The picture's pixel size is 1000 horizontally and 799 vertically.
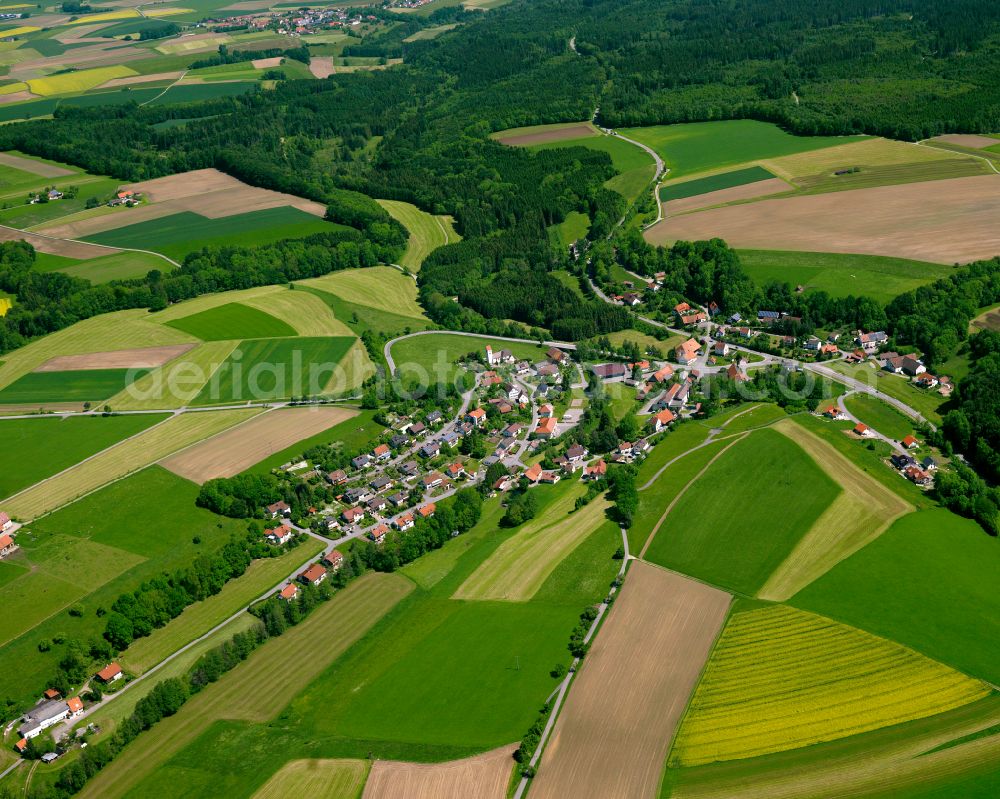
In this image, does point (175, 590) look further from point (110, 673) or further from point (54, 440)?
point (54, 440)

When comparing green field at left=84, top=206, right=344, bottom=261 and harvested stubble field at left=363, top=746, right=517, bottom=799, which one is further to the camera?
green field at left=84, top=206, right=344, bottom=261

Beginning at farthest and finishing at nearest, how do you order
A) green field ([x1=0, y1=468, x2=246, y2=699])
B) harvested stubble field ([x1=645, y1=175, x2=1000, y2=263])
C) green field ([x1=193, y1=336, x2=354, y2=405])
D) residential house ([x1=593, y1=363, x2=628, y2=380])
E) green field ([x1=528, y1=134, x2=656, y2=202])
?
1. green field ([x1=528, y1=134, x2=656, y2=202])
2. harvested stubble field ([x1=645, y1=175, x2=1000, y2=263])
3. green field ([x1=193, y1=336, x2=354, y2=405])
4. residential house ([x1=593, y1=363, x2=628, y2=380])
5. green field ([x1=0, y1=468, x2=246, y2=699])

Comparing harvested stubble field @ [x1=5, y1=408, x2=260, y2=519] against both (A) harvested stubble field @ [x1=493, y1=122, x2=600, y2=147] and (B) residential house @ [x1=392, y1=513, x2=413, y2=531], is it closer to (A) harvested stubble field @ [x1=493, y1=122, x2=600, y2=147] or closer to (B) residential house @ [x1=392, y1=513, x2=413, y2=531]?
(B) residential house @ [x1=392, y1=513, x2=413, y2=531]

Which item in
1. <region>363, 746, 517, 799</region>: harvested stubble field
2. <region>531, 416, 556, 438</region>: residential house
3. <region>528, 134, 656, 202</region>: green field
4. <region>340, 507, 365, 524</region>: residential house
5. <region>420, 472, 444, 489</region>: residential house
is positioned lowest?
<region>363, 746, 517, 799</region>: harvested stubble field

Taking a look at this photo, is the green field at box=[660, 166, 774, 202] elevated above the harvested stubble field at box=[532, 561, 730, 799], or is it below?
above

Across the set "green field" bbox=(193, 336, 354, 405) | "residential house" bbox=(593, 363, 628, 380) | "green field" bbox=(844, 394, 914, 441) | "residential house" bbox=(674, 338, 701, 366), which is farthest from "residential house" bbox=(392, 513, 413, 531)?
"green field" bbox=(844, 394, 914, 441)

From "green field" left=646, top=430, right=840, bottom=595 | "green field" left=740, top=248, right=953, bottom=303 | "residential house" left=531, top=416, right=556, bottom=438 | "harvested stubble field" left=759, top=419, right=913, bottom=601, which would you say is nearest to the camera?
"harvested stubble field" left=759, top=419, right=913, bottom=601
